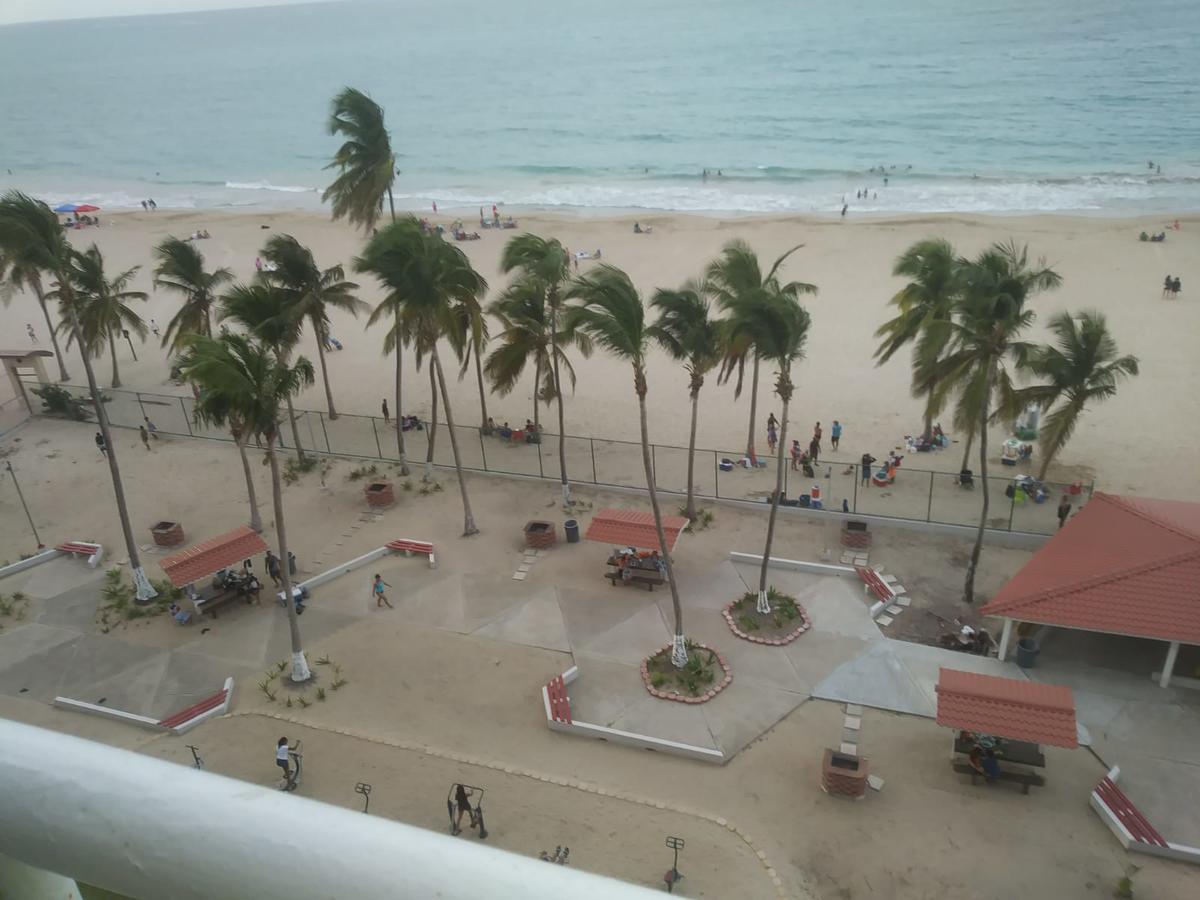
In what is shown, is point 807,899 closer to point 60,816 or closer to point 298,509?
point 60,816

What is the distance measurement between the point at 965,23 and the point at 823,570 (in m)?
173

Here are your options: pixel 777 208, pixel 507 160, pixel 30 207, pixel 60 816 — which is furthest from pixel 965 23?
pixel 60 816

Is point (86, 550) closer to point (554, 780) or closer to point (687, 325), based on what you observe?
point (554, 780)

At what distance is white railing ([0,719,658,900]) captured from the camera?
1515mm

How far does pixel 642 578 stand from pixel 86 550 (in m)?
16.1

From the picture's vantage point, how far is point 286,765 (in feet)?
50.2

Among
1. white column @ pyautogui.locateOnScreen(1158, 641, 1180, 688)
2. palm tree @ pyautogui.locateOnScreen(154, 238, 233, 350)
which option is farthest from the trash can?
palm tree @ pyautogui.locateOnScreen(154, 238, 233, 350)

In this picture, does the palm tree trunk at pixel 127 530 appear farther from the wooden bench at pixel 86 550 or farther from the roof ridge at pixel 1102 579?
the roof ridge at pixel 1102 579

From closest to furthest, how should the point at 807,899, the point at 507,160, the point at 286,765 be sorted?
the point at 807,899 → the point at 286,765 → the point at 507,160

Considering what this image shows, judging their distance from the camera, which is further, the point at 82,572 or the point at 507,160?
the point at 507,160

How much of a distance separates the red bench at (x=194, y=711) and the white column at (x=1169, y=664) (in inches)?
774

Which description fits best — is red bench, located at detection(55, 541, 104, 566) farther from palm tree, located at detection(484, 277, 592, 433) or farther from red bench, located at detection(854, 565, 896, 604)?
red bench, located at detection(854, 565, 896, 604)

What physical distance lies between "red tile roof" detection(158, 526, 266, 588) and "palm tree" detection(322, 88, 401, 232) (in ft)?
23.2

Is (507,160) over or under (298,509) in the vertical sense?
over
